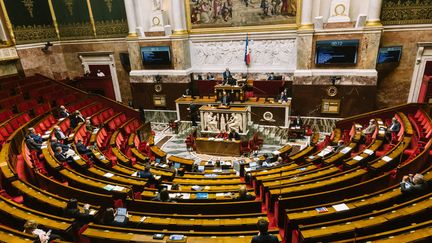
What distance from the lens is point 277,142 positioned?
12008 millimetres

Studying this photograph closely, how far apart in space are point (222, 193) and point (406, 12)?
1246 cm

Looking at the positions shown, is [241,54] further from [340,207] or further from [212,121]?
[340,207]

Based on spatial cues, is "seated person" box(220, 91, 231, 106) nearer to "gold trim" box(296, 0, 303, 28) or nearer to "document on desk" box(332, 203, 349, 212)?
"gold trim" box(296, 0, 303, 28)

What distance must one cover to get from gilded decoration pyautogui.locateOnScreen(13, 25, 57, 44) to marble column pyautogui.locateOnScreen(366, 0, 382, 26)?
18.2 meters

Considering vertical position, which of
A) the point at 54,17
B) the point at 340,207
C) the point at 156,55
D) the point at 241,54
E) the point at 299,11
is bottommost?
the point at 340,207

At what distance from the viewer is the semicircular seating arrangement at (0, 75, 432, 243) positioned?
4.61 m

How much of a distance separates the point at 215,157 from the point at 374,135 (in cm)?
595

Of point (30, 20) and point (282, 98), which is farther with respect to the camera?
point (30, 20)

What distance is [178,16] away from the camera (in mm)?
15086

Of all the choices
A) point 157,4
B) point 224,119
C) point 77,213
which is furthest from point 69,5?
point 77,213

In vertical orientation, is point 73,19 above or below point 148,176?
above

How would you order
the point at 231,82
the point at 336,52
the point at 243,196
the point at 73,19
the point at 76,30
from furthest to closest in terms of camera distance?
the point at 76,30 → the point at 73,19 → the point at 231,82 → the point at 336,52 → the point at 243,196

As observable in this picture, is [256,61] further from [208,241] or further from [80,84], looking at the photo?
[208,241]

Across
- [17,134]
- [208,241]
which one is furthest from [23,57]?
[208,241]
